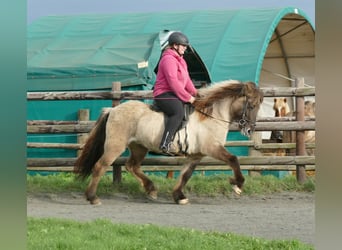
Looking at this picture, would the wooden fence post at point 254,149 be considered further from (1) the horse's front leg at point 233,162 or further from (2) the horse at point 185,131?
(1) the horse's front leg at point 233,162

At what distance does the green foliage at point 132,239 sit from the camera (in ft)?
17.4

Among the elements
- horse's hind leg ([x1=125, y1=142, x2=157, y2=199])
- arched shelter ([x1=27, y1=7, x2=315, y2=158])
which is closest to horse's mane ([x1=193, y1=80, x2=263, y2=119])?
horse's hind leg ([x1=125, y1=142, x2=157, y2=199])

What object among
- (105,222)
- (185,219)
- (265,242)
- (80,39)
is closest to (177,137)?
(185,219)

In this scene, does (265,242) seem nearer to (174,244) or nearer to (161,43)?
(174,244)

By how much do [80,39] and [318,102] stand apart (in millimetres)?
14986

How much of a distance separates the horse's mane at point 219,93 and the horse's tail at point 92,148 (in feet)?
4.50

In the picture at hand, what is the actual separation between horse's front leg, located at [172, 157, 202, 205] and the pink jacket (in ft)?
3.12

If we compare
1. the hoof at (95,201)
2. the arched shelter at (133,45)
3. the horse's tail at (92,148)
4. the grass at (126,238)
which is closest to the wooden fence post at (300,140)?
the horse's tail at (92,148)

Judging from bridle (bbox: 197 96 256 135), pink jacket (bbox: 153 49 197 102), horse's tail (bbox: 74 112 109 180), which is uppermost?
pink jacket (bbox: 153 49 197 102)

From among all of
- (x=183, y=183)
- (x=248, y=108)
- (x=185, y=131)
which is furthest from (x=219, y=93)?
(x=183, y=183)

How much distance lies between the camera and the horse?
8898 millimetres

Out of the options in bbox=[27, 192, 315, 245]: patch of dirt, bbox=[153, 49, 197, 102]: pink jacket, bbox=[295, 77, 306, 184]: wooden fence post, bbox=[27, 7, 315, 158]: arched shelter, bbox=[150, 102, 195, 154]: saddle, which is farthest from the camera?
bbox=[27, 7, 315, 158]: arched shelter

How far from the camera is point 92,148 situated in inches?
369

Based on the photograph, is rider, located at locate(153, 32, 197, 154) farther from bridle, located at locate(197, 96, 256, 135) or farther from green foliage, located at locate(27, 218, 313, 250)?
green foliage, located at locate(27, 218, 313, 250)
